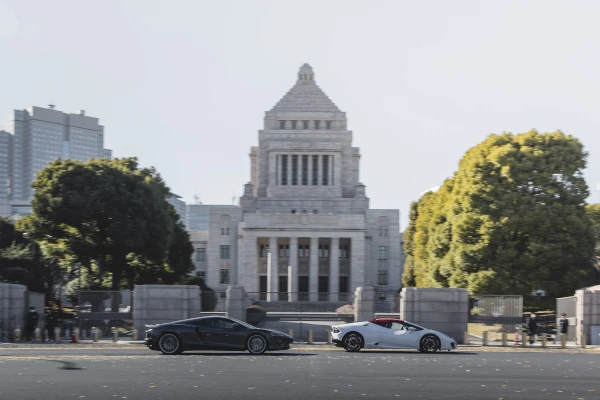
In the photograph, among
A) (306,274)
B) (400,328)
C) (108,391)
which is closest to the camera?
(108,391)

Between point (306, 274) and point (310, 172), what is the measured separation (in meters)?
16.7

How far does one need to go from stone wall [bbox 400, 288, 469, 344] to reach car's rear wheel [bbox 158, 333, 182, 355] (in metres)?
15.1

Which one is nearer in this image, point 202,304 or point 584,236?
point 202,304

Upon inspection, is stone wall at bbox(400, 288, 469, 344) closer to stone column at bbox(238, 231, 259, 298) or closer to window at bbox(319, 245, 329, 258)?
stone column at bbox(238, 231, 259, 298)

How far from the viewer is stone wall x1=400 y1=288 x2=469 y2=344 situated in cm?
4469

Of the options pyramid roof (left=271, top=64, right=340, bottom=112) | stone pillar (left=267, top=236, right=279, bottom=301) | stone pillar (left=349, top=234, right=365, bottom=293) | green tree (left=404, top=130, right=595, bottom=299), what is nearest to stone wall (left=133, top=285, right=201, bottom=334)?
green tree (left=404, top=130, right=595, bottom=299)

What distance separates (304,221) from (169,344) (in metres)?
79.5

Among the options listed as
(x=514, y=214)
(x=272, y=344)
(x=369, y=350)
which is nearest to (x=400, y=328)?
(x=369, y=350)

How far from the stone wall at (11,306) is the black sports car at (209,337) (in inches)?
565

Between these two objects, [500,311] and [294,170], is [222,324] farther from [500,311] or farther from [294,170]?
[294,170]

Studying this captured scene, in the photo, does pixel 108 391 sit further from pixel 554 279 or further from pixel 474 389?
pixel 554 279

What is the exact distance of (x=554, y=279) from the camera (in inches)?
2384

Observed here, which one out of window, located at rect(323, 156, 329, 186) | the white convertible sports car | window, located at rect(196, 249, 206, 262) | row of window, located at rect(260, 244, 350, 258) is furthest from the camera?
window, located at rect(196, 249, 206, 262)

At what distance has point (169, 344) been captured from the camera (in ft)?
108
